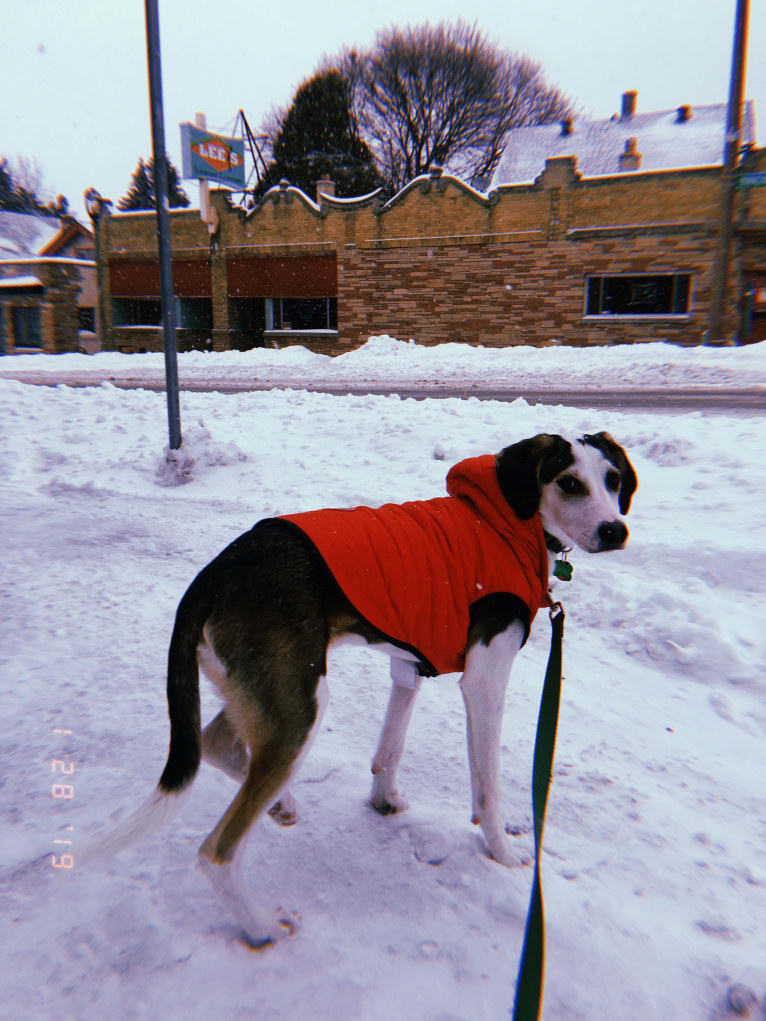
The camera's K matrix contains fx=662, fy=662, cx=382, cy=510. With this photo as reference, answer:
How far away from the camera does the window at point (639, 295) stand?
21.5 meters

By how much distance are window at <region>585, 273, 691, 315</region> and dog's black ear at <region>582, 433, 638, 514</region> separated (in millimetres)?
21443

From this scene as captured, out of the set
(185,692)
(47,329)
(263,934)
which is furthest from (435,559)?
(47,329)

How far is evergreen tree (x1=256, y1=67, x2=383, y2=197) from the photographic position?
37.3 metres

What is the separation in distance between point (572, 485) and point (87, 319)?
4270 cm

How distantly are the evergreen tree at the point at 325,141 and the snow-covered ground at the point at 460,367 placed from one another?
66.1ft

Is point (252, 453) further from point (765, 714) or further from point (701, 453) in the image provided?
point (765, 714)

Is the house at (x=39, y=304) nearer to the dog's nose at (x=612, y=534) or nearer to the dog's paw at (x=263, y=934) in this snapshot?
the dog's nose at (x=612, y=534)

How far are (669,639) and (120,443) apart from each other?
615cm

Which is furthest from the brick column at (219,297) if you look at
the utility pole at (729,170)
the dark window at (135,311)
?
the utility pole at (729,170)

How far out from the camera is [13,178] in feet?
178

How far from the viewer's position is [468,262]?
2359cm

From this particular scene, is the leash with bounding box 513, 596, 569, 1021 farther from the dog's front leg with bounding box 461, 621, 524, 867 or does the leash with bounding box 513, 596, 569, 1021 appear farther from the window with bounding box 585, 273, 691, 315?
the window with bounding box 585, 273, 691, 315

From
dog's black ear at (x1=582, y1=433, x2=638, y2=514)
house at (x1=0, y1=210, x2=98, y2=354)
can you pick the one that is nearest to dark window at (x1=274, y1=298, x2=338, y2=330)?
house at (x1=0, y1=210, x2=98, y2=354)

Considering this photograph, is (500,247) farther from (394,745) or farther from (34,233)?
(34,233)
